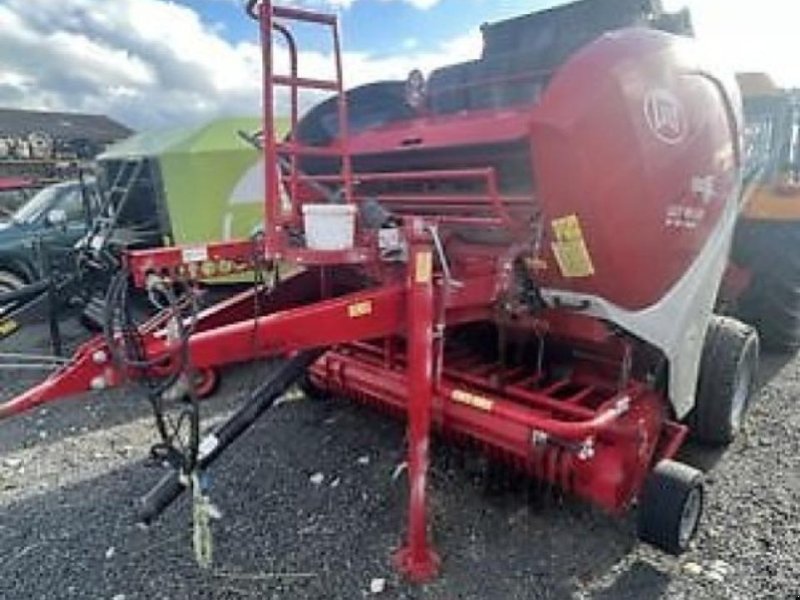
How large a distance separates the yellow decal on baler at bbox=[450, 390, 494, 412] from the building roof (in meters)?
32.3

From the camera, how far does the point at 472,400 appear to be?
10.7ft

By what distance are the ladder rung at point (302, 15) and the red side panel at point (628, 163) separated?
111 cm

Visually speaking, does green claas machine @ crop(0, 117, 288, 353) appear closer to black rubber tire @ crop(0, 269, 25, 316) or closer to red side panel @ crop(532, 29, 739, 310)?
black rubber tire @ crop(0, 269, 25, 316)

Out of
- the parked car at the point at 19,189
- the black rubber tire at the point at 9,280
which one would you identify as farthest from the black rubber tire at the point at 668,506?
the parked car at the point at 19,189

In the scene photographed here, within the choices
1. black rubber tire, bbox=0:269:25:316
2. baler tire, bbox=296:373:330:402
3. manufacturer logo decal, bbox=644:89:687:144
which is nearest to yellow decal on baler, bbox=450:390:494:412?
manufacturer logo decal, bbox=644:89:687:144

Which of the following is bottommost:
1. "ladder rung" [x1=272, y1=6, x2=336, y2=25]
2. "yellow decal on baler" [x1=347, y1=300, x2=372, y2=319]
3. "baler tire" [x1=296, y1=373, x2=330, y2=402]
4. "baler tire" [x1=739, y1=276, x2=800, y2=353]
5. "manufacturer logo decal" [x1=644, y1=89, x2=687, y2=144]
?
"baler tire" [x1=296, y1=373, x2=330, y2=402]

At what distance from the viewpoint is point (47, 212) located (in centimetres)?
895

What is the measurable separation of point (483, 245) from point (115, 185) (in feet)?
21.7

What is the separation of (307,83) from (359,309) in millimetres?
1086

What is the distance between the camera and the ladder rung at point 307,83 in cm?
309

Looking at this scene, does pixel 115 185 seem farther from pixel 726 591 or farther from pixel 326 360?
pixel 726 591

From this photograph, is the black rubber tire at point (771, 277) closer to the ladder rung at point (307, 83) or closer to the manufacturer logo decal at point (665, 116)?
the manufacturer logo decal at point (665, 116)

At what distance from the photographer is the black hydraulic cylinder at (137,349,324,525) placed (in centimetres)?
286

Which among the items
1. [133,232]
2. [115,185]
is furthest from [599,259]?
[115,185]
